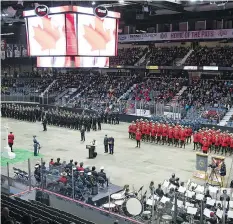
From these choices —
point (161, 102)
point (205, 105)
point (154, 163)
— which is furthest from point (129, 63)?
point (154, 163)

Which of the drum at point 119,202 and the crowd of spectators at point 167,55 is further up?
the crowd of spectators at point 167,55

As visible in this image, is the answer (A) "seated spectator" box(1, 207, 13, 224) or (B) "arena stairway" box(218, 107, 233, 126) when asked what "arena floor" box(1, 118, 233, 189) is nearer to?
(B) "arena stairway" box(218, 107, 233, 126)

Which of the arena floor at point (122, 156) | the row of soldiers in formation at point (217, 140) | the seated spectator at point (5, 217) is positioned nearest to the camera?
the seated spectator at point (5, 217)

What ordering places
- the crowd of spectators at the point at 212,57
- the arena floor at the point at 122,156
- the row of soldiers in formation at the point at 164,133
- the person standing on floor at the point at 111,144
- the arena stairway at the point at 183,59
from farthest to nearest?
1. the arena stairway at the point at 183,59
2. the crowd of spectators at the point at 212,57
3. the row of soldiers in formation at the point at 164,133
4. the person standing on floor at the point at 111,144
5. the arena floor at the point at 122,156

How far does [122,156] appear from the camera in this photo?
1998 centimetres

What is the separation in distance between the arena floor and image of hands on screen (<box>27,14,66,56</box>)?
5.79 m

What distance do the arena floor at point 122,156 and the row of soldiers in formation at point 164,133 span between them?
570 millimetres

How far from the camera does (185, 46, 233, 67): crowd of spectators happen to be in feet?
108

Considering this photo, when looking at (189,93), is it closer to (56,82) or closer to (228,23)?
(228,23)

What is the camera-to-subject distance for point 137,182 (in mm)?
15391

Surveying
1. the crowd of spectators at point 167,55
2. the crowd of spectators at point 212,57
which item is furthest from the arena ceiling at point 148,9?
the crowd of spectators at point 212,57

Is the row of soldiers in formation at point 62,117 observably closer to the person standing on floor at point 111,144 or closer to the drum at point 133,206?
the person standing on floor at point 111,144

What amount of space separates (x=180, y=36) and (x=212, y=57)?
363 cm

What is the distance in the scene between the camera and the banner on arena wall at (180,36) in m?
31.9
